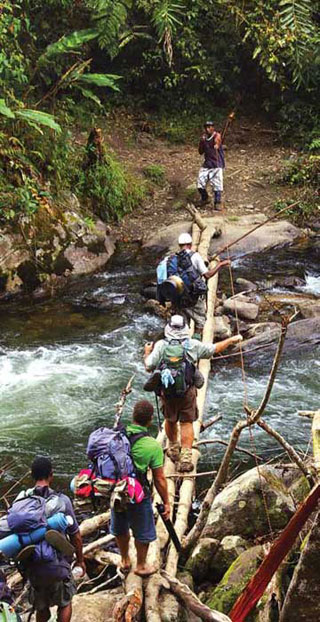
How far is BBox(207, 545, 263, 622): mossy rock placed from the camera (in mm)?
4562

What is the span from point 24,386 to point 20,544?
5152mm

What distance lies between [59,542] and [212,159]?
426 inches

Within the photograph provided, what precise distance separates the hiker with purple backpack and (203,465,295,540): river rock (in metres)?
1.47

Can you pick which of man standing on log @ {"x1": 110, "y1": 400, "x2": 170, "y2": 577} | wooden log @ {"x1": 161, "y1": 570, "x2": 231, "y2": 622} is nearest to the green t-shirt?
man standing on log @ {"x1": 110, "y1": 400, "x2": 170, "y2": 577}

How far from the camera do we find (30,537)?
13.2ft

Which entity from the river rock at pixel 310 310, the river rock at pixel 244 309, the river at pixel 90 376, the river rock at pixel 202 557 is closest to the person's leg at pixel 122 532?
the river rock at pixel 202 557

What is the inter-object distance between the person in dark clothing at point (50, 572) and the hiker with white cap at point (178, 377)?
1750 millimetres

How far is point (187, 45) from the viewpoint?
17.4m

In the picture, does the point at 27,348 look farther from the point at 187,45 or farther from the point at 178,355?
the point at 187,45

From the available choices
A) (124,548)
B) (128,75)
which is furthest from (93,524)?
(128,75)

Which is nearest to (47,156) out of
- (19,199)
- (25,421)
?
(19,199)

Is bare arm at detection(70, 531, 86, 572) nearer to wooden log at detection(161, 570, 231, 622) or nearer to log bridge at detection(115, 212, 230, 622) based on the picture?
log bridge at detection(115, 212, 230, 622)

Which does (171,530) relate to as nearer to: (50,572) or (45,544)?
(50,572)

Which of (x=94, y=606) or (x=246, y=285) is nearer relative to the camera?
(x=94, y=606)
